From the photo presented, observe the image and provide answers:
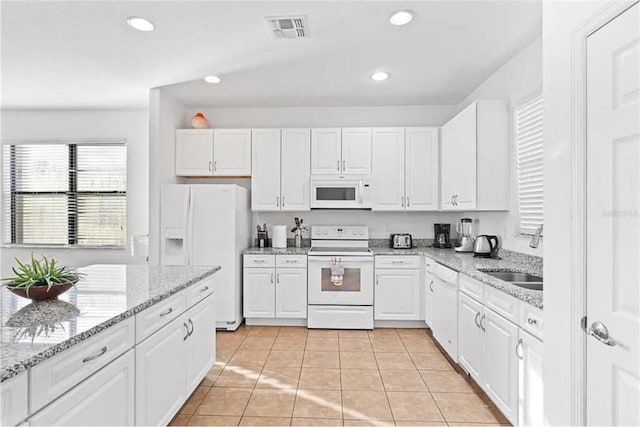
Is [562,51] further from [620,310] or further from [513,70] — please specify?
[513,70]

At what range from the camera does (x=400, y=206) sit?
4.24 metres

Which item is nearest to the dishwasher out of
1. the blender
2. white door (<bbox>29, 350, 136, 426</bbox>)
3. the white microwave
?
the blender

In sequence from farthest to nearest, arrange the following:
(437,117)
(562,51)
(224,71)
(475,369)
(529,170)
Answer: (437,117) → (224,71) → (529,170) → (475,369) → (562,51)

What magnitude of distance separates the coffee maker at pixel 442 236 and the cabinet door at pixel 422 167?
296 mm

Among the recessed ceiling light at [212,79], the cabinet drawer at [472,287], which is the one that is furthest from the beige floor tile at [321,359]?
the recessed ceiling light at [212,79]

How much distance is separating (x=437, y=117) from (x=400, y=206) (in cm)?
131

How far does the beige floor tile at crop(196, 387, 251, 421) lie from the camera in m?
2.30

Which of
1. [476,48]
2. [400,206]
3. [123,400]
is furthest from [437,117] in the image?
[123,400]

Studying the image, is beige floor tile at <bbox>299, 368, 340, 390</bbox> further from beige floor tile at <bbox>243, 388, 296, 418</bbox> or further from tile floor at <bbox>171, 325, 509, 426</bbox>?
beige floor tile at <bbox>243, 388, 296, 418</bbox>

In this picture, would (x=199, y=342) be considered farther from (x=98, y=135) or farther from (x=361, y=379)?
(x=98, y=135)

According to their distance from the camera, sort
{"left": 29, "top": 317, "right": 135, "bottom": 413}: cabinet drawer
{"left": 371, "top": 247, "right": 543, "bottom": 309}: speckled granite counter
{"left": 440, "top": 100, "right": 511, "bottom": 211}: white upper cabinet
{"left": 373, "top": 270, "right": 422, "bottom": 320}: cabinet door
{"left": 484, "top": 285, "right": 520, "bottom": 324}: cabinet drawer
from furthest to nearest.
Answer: {"left": 373, "top": 270, "right": 422, "bottom": 320}: cabinet door < {"left": 440, "top": 100, "right": 511, "bottom": 211}: white upper cabinet < {"left": 484, "top": 285, "right": 520, "bottom": 324}: cabinet drawer < {"left": 371, "top": 247, "right": 543, "bottom": 309}: speckled granite counter < {"left": 29, "top": 317, "right": 135, "bottom": 413}: cabinet drawer

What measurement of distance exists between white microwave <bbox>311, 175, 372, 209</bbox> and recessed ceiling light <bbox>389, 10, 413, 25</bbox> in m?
1.97

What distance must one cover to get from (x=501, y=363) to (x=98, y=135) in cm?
536

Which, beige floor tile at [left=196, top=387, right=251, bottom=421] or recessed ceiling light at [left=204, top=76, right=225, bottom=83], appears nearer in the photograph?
beige floor tile at [left=196, top=387, right=251, bottom=421]
